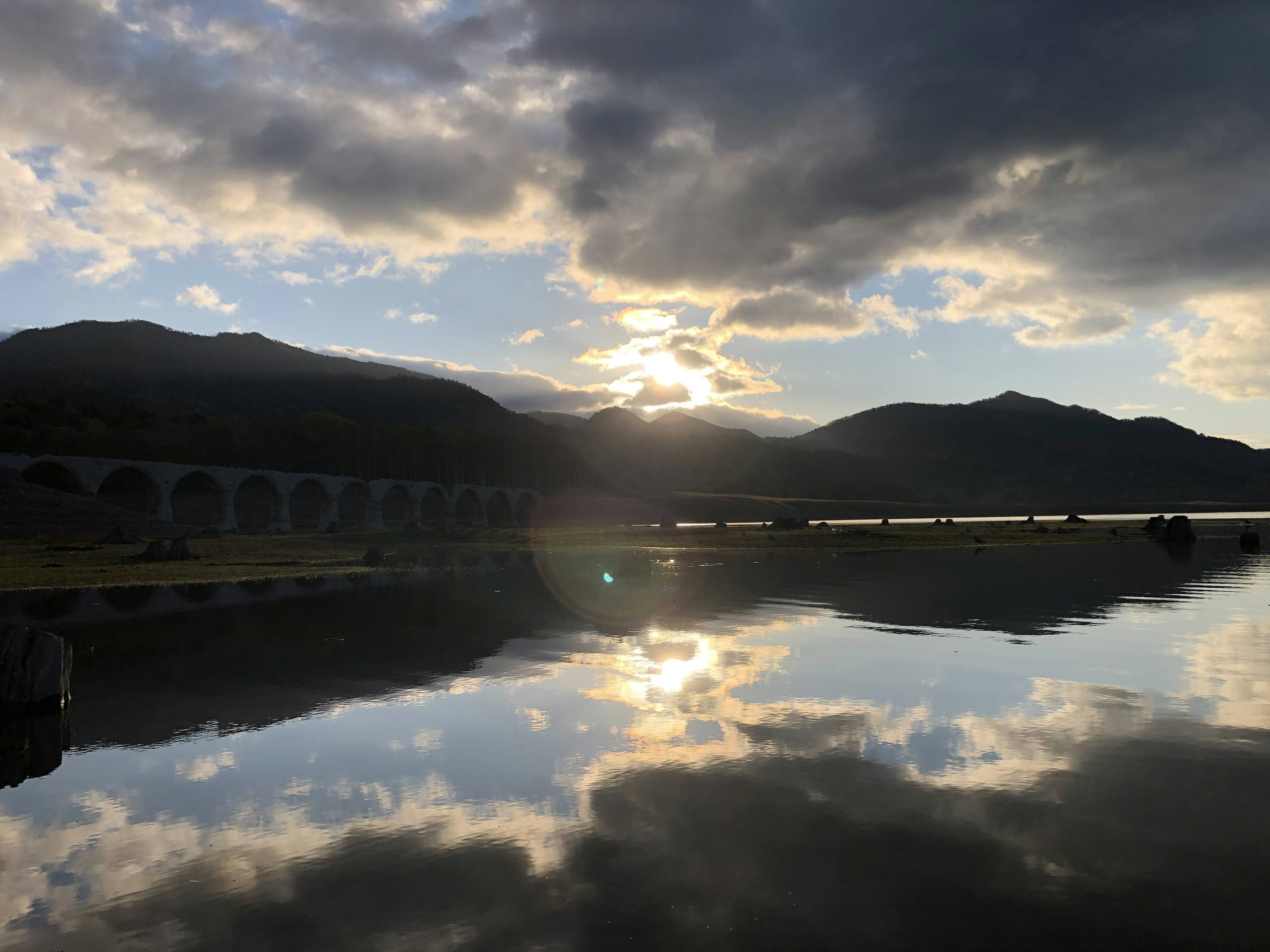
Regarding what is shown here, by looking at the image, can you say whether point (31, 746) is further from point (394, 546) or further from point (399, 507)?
point (399, 507)

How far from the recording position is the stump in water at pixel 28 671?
14219 mm

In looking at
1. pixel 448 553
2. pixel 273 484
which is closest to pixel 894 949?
pixel 448 553

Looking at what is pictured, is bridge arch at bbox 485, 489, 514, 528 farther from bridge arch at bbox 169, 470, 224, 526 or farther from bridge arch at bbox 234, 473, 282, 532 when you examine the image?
bridge arch at bbox 169, 470, 224, 526

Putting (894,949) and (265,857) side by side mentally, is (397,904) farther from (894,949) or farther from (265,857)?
(894,949)

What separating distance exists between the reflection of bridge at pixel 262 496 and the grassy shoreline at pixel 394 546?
1318 cm

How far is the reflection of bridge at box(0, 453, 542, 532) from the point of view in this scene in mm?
94438

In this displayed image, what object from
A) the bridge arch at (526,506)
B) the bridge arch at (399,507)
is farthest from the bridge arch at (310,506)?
the bridge arch at (526,506)

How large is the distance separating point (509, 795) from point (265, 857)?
116 inches

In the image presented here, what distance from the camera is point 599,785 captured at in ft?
34.9

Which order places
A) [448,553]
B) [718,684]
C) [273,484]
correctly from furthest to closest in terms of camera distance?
[273,484]
[448,553]
[718,684]

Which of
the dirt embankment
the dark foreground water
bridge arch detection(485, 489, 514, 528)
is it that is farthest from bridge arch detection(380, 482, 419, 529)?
the dark foreground water

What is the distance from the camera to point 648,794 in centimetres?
1026

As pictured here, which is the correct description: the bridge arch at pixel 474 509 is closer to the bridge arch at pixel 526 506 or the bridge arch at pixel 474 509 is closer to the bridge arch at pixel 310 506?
the bridge arch at pixel 526 506

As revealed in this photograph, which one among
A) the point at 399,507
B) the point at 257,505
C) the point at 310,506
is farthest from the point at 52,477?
the point at 399,507
